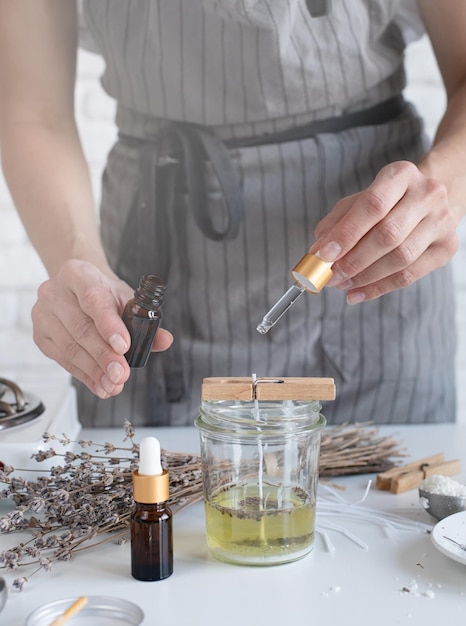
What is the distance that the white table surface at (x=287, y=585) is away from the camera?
0.73 metres

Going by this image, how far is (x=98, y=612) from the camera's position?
0.74m

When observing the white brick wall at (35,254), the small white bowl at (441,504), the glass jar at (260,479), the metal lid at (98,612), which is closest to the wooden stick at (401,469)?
the small white bowl at (441,504)

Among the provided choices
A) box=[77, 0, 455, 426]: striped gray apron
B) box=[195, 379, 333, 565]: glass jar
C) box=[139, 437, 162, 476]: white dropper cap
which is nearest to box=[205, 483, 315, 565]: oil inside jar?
box=[195, 379, 333, 565]: glass jar

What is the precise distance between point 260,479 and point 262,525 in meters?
0.05

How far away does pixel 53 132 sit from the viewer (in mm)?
1354

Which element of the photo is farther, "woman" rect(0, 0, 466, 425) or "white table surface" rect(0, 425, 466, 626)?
"woman" rect(0, 0, 466, 425)

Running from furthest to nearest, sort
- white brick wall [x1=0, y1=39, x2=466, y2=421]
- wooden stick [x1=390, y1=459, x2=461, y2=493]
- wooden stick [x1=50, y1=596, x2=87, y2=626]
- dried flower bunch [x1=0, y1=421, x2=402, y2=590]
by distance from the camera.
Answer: white brick wall [x1=0, y1=39, x2=466, y2=421]
wooden stick [x1=390, y1=459, x2=461, y2=493]
dried flower bunch [x1=0, y1=421, x2=402, y2=590]
wooden stick [x1=50, y1=596, x2=87, y2=626]

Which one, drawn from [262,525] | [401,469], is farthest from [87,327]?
[401,469]

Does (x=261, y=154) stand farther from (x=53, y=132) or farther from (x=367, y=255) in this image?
(x=367, y=255)

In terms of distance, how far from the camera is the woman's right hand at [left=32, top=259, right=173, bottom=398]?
92 cm

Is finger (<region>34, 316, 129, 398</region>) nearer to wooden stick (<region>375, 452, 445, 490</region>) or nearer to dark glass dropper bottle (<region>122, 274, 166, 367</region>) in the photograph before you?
dark glass dropper bottle (<region>122, 274, 166, 367</region>)

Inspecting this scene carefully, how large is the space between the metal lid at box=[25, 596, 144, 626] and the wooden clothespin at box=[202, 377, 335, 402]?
0.73 ft

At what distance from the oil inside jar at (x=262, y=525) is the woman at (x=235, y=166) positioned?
1.55ft

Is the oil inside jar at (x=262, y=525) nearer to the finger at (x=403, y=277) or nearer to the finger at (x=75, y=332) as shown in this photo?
the finger at (x=75, y=332)
